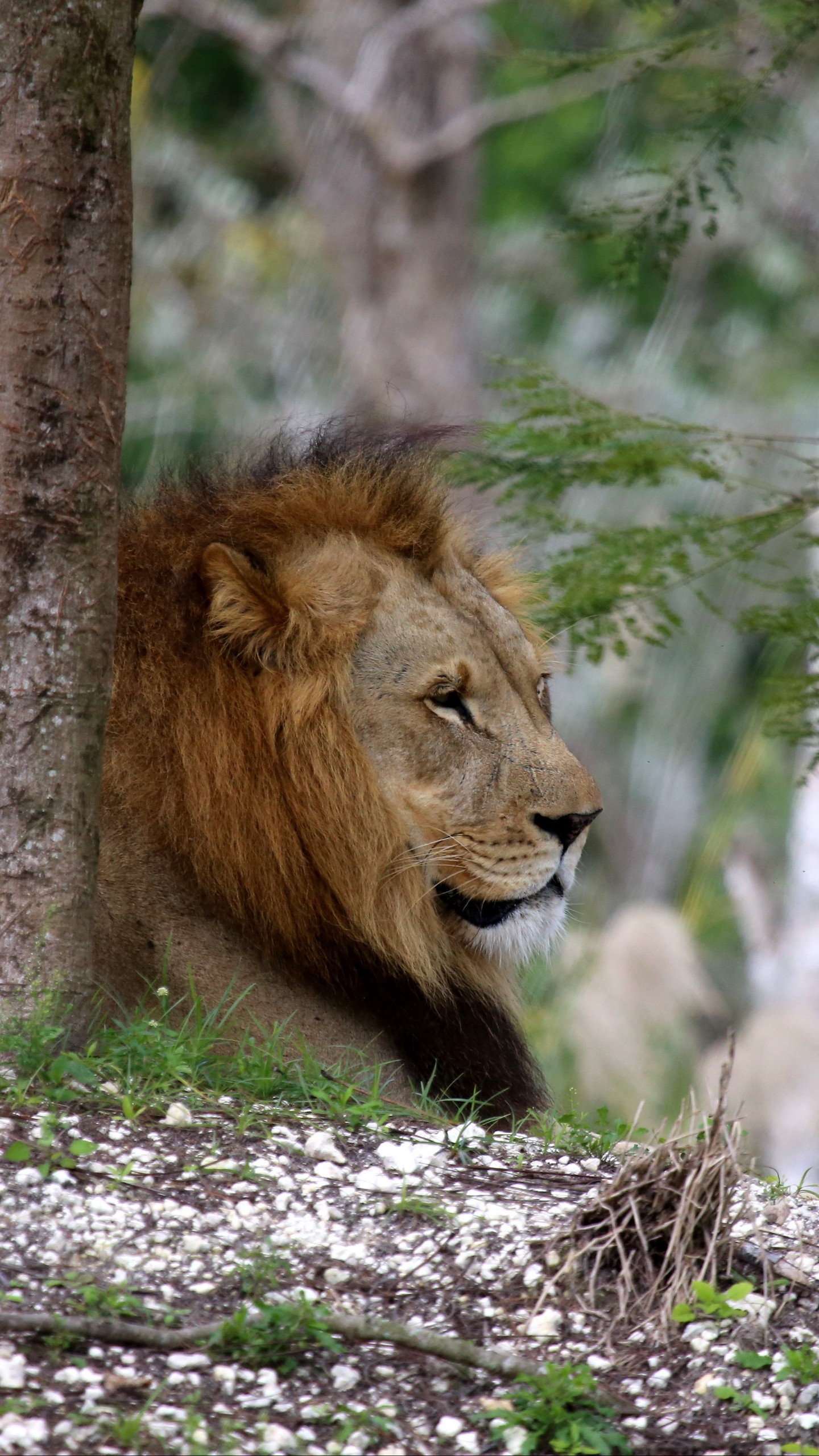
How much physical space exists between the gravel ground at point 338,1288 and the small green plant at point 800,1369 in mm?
12

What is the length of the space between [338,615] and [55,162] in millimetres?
1260

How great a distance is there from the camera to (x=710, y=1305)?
104 inches

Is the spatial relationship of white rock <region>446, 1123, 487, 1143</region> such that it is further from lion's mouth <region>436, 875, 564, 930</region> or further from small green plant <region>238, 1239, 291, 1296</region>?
lion's mouth <region>436, 875, 564, 930</region>

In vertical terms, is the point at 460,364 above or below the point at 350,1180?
above

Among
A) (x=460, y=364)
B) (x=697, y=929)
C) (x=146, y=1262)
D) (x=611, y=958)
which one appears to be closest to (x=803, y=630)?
(x=146, y=1262)

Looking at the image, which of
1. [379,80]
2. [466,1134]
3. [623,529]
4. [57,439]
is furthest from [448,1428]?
[379,80]

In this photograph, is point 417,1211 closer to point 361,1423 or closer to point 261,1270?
point 261,1270

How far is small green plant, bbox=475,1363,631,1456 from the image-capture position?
2.31 metres

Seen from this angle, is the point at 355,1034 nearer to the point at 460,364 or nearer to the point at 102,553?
the point at 102,553

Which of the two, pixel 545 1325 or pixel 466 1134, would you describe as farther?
pixel 466 1134

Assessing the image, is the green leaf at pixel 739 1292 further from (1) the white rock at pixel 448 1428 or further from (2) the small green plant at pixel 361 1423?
(2) the small green plant at pixel 361 1423

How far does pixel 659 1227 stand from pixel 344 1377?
61 centimetres

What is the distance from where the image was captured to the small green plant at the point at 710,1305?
2619 millimetres

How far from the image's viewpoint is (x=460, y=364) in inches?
476
